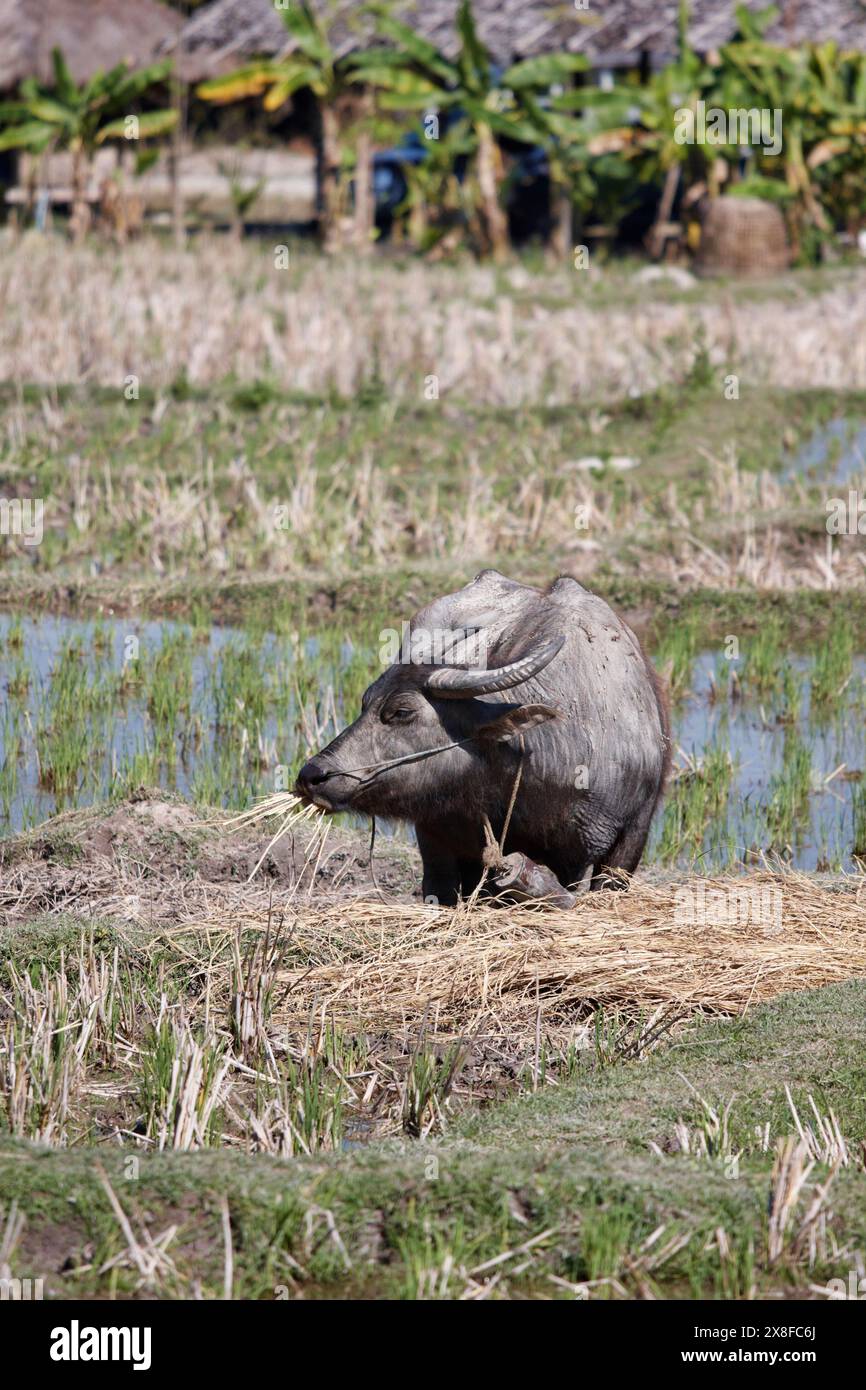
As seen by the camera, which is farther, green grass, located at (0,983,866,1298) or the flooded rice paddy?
the flooded rice paddy

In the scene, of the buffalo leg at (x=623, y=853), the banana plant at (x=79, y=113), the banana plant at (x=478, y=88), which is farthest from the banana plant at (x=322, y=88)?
the buffalo leg at (x=623, y=853)

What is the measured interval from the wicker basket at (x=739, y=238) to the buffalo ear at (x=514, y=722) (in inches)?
596

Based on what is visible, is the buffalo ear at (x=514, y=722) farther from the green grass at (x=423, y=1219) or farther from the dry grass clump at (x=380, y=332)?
the dry grass clump at (x=380, y=332)

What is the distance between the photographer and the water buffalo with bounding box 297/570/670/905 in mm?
4508

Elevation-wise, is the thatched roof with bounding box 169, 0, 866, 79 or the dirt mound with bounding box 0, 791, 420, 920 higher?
the thatched roof with bounding box 169, 0, 866, 79

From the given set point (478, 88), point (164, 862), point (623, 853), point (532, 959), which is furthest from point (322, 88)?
point (532, 959)

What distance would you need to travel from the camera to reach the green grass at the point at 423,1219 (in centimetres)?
292

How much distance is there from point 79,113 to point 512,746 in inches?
667

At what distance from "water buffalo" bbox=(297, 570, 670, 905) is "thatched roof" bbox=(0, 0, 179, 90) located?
1913cm

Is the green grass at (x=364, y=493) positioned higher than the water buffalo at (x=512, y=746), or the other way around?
the green grass at (x=364, y=493)

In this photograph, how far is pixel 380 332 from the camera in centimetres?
1338

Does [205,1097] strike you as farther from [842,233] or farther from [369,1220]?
[842,233]

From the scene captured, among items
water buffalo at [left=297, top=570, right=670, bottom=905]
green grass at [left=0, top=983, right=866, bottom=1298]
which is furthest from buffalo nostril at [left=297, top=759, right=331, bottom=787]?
green grass at [left=0, top=983, right=866, bottom=1298]

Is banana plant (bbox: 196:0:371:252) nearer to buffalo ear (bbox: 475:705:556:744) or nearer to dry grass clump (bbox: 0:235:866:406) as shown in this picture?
dry grass clump (bbox: 0:235:866:406)
